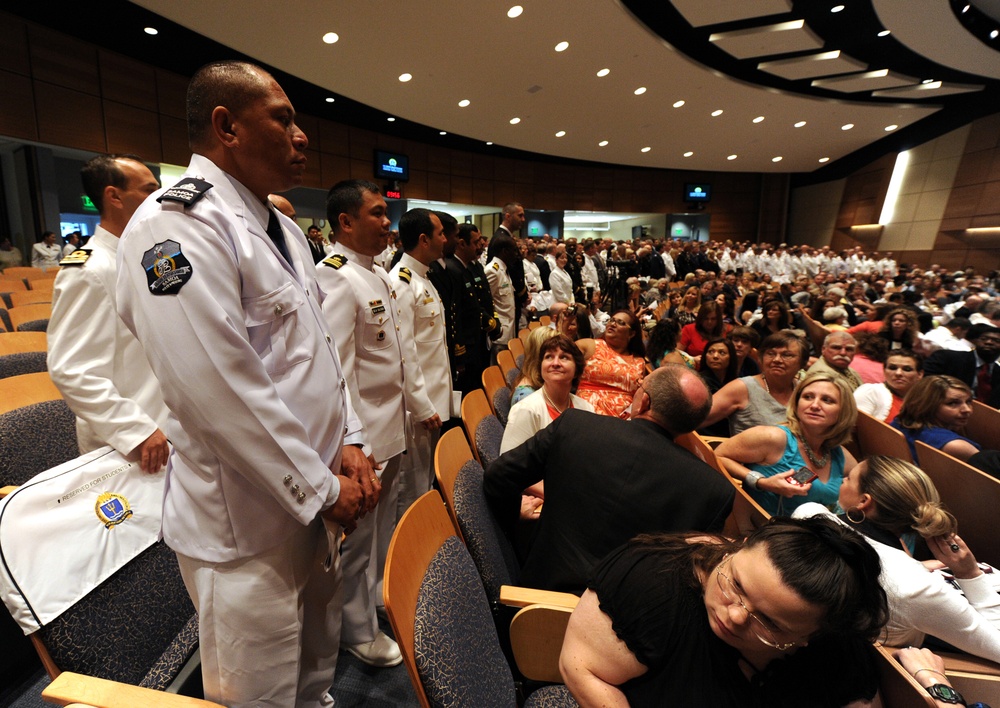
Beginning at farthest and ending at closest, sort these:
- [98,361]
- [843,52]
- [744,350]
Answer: [843,52]
[744,350]
[98,361]

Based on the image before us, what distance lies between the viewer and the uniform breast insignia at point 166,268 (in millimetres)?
829

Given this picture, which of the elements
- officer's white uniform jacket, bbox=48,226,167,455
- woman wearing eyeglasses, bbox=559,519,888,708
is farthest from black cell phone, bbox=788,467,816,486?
officer's white uniform jacket, bbox=48,226,167,455

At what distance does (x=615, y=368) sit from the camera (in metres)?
3.12

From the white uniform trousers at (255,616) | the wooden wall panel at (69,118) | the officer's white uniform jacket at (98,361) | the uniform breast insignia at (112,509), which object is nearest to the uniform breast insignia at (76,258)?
the officer's white uniform jacket at (98,361)

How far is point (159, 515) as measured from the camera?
124cm

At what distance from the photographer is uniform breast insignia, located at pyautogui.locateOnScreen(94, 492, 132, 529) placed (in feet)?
3.69

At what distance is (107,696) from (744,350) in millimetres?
3749

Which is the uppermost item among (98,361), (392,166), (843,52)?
(843,52)

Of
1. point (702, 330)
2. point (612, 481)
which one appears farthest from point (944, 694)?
point (702, 330)

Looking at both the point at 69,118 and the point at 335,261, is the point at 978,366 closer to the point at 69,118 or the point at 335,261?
the point at 335,261

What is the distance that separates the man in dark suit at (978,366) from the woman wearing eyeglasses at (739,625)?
3.57 meters

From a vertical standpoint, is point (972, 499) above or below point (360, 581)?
above

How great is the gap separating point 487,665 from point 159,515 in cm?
88

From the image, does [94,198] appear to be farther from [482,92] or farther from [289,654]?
[482,92]
